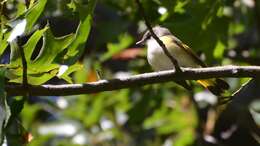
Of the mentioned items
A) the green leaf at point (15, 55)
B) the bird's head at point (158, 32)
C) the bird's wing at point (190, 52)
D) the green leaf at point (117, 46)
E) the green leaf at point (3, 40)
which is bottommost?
the green leaf at point (117, 46)

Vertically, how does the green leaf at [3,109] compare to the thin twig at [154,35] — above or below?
below

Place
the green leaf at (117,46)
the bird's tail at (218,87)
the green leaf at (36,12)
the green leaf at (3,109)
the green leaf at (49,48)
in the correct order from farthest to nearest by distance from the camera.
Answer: the green leaf at (117,46)
the bird's tail at (218,87)
the green leaf at (49,48)
the green leaf at (36,12)
the green leaf at (3,109)

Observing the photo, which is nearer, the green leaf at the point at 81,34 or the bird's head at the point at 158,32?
the green leaf at the point at 81,34

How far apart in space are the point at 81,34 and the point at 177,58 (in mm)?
915

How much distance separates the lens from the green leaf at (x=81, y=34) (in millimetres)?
2535

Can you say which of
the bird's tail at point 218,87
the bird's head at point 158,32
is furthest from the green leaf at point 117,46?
the bird's tail at point 218,87

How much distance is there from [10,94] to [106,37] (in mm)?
1702

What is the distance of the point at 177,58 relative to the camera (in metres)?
3.38

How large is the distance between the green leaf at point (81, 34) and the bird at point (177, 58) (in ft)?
2.10

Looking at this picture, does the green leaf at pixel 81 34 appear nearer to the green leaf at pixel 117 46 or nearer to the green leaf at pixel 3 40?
the green leaf at pixel 3 40

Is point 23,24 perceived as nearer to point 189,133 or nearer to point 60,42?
point 60,42

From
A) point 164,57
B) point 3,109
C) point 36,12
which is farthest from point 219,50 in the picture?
point 3,109

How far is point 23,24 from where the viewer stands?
92.4 inches

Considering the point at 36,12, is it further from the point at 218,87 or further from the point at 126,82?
the point at 218,87
